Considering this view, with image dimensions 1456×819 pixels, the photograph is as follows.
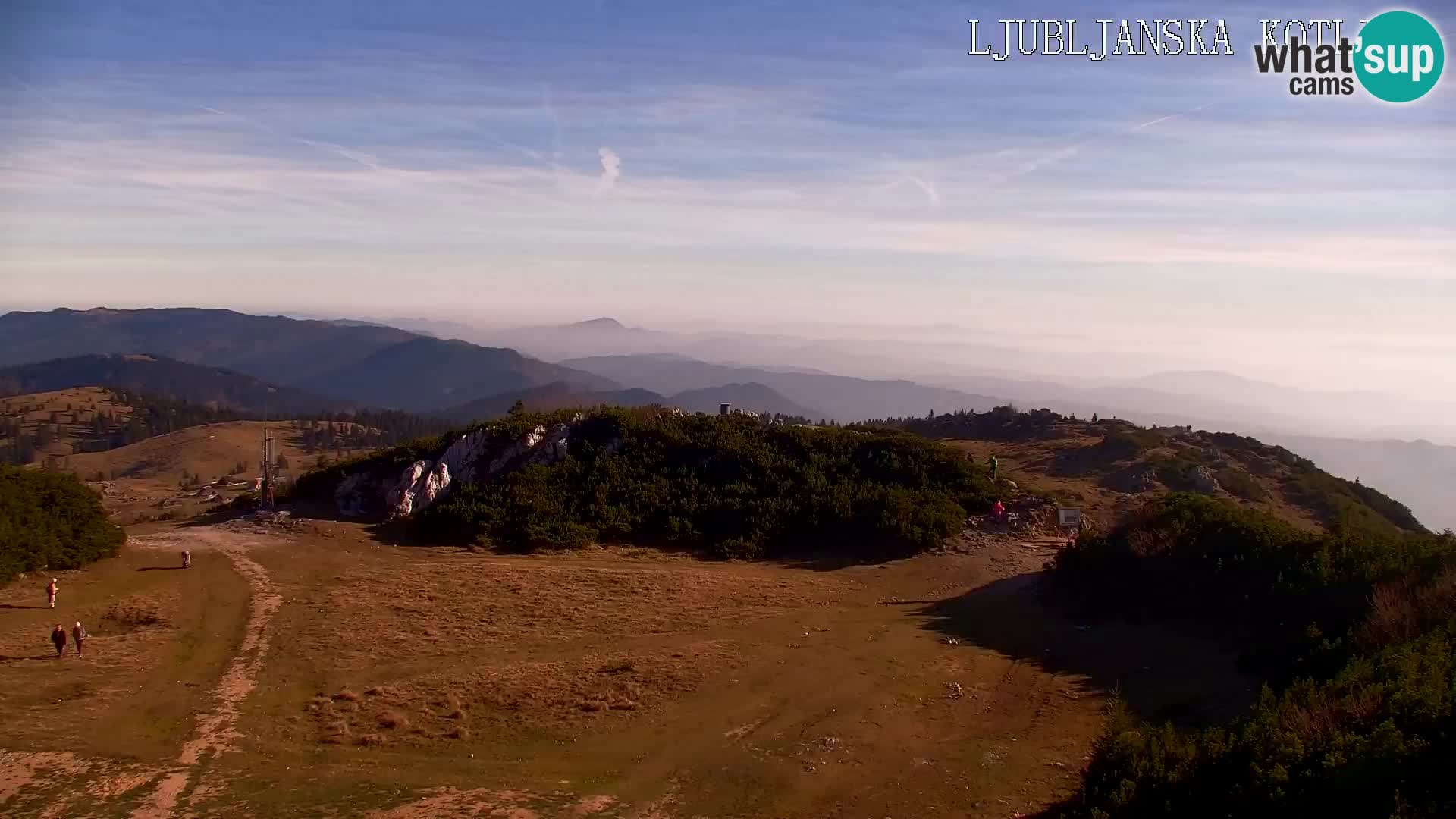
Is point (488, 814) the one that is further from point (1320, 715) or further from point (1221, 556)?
point (1221, 556)

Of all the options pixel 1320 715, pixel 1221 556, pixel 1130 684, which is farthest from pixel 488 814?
pixel 1221 556

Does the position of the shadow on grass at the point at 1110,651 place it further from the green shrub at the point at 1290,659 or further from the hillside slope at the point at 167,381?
the hillside slope at the point at 167,381

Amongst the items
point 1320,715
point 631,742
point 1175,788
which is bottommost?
point 631,742

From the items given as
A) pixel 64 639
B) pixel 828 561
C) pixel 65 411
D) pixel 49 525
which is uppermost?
pixel 49 525

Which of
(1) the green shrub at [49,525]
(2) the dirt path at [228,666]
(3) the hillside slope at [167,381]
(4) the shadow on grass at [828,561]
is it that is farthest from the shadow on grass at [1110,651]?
A: (3) the hillside slope at [167,381]

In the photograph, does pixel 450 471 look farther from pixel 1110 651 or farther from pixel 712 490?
pixel 1110 651

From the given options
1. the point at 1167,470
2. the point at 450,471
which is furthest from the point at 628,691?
the point at 1167,470
